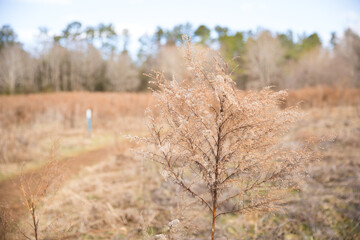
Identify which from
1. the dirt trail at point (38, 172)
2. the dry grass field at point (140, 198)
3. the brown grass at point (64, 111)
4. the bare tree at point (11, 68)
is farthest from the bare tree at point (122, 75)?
the dirt trail at point (38, 172)

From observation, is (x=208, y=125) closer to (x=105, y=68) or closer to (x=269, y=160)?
(x=269, y=160)

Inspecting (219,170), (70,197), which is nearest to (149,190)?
(70,197)

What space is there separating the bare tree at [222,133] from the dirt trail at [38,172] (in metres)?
2.09

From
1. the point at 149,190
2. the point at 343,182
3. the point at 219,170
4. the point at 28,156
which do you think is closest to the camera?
the point at 219,170

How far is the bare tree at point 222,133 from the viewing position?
1.62m

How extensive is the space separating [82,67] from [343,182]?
3333 cm

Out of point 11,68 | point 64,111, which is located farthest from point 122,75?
point 64,111

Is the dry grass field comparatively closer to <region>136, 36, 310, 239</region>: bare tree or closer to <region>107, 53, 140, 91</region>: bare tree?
<region>136, 36, 310, 239</region>: bare tree

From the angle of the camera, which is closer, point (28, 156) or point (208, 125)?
point (208, 125)

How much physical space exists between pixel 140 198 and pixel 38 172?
6.27 ft

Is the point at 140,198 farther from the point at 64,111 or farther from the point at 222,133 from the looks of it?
the point at 64,111

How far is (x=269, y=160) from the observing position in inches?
67.7

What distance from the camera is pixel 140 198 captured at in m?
4.45

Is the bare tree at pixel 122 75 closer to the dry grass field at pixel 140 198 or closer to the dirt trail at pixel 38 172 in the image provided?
the dry grass field at pixel 140 198
